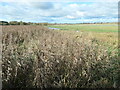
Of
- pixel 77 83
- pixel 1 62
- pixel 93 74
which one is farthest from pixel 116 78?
pixel 1 62

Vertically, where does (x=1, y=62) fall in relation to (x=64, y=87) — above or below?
above

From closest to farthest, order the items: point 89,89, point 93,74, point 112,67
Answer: point 89,89
point 93,74
point 112,67

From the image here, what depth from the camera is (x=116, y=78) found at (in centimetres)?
278

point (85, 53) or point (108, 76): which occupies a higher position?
point (85, 53)

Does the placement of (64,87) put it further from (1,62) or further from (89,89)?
(1,62)

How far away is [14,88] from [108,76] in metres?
Result: 2.08

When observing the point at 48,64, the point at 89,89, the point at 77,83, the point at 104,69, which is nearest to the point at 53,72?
the point at 48,64

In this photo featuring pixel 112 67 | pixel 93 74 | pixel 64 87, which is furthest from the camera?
pixel 112 67

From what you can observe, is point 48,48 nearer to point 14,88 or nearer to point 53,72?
point 53,72

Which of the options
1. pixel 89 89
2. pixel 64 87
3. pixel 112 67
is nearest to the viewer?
pixel 64 87

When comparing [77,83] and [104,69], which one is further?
[104,69]

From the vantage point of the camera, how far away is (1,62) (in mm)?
2305

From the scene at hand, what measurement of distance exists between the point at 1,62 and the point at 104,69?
2246mm

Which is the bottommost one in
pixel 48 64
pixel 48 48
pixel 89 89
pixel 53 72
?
pixel 89 89
